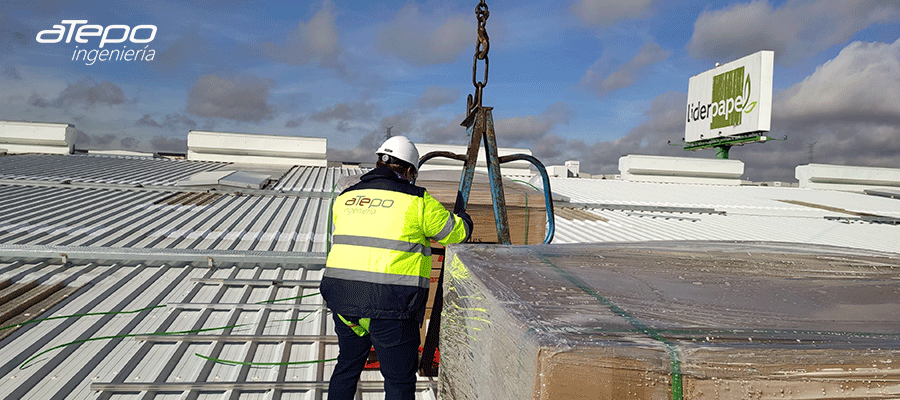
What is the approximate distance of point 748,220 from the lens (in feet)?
26.8

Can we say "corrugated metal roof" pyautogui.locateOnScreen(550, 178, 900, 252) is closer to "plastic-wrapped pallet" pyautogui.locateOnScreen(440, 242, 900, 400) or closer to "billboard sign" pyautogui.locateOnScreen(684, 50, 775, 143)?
"plastic-wrapped pallet" pyautogui.locateOnScreen(440, 242, 900, 400)

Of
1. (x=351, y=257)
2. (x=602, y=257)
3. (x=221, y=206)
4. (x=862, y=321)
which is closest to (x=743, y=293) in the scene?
(x=862, y=321)

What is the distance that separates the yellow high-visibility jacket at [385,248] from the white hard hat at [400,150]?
15 cm

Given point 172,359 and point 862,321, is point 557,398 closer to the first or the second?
point 862,321

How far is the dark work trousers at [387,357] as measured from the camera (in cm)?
235

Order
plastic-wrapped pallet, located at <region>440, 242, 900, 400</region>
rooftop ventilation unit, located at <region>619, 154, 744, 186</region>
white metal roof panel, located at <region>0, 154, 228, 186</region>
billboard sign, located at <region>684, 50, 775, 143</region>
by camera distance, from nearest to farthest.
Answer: plastic-wrapped pallet, located at <region>440, 242, 900, 400</region>, white metal roof panel, located at <region>0, 154, 228, 186</region>, rooftop ventilation unit, located at <region>619, 154, 744, 186</region>, billboard sign, located at <region>684, 50, 775, 143</region>

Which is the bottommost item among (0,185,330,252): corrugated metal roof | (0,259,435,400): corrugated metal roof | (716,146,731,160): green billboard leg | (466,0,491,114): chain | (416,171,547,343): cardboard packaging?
(0,259,435,400): corrugated metal roof

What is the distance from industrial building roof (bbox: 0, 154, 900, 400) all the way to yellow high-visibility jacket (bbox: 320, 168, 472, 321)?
684 mm

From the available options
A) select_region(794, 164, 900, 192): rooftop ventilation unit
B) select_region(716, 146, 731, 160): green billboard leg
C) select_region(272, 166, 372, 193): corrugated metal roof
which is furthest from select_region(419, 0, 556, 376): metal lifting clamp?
select_region(716, 146, 731, 160): green billboard leg

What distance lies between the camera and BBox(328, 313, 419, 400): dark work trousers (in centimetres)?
235

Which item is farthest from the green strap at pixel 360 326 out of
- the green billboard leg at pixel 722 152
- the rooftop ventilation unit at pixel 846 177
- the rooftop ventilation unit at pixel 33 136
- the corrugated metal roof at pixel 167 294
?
the green billboard leg at pixel 722 152

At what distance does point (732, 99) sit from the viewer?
75.4ft

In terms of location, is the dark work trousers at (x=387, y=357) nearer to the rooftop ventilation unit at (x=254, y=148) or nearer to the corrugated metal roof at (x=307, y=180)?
the corrugated metal roof at (x=307, y=180)

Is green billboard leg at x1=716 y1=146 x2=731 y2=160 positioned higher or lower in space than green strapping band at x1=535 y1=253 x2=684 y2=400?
higher
